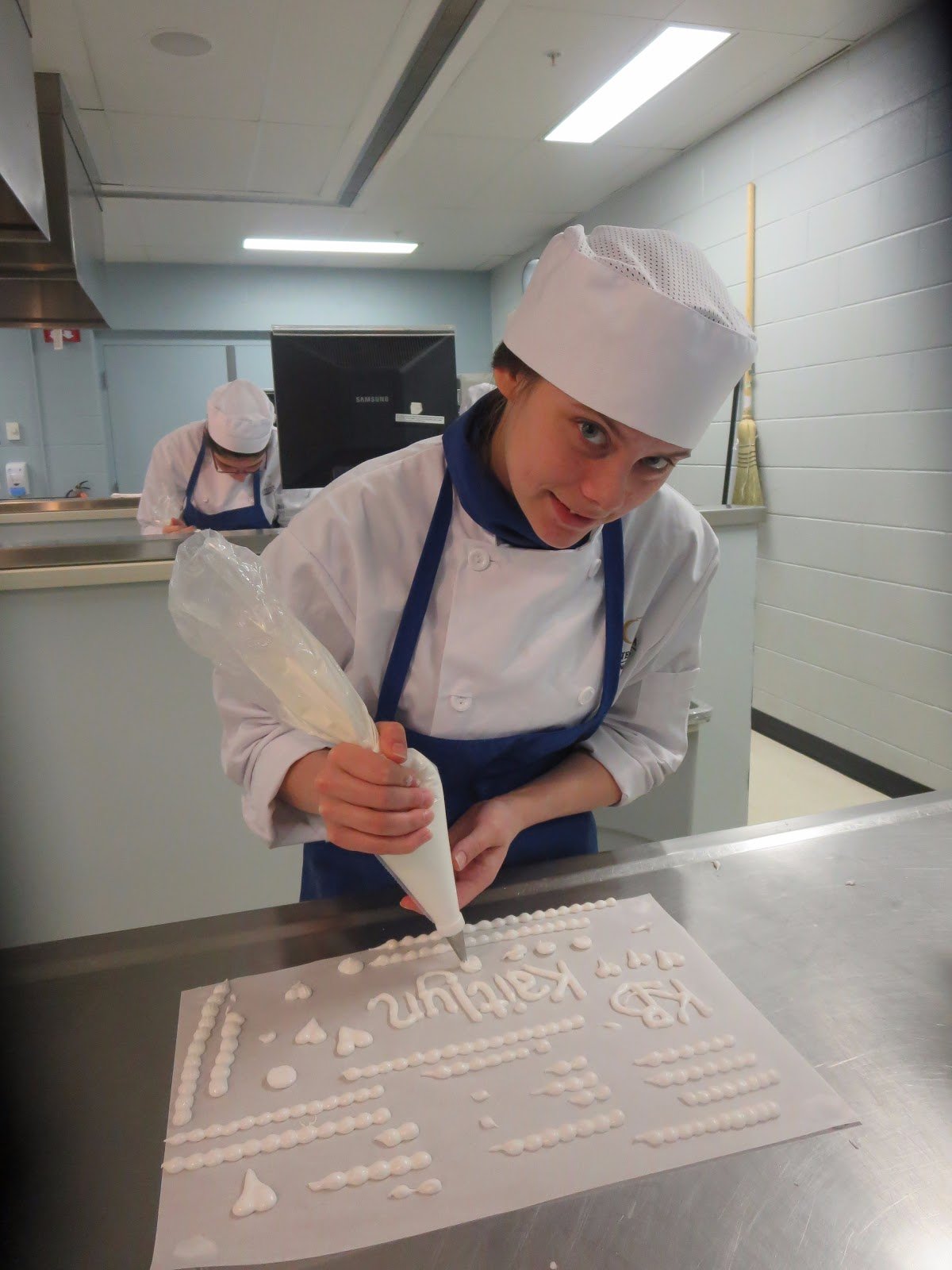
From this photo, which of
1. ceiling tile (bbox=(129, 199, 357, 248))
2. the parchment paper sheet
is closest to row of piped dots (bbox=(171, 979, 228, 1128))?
the parchment paper sheet

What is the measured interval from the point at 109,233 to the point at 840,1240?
6026 millimetres

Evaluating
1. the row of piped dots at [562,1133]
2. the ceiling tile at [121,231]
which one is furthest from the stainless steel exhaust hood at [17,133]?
the ceiling tile at [121,231]

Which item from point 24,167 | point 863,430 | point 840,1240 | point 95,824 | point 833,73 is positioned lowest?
point 95,824

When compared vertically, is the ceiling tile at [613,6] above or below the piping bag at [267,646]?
above

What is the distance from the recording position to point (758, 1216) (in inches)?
21.0

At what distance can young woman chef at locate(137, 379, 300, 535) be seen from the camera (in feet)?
9.27

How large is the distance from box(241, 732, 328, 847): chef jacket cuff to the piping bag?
12cm

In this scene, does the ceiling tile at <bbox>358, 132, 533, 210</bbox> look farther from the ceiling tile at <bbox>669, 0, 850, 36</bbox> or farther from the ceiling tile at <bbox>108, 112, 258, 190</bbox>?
the ceiling tile at <bbox>669, 0, 850, 36</bbox>

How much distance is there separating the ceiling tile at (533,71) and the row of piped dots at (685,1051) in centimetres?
312

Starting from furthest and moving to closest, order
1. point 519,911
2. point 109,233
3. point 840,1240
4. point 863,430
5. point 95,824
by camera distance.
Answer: point 109,233
point 863,430
point 95,824
point 519,911
point 840,1240

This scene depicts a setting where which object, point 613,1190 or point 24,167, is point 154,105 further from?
point 613,1190

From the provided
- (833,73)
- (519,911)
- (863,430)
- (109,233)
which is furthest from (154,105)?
(519,911)

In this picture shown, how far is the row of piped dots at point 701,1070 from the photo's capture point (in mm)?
647

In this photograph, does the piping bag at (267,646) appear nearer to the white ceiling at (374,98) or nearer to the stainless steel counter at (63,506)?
the white ceiling at (374,98)
